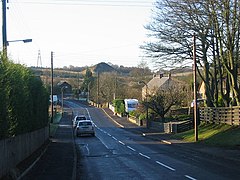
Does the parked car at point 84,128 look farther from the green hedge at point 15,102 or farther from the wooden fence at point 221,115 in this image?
the green hedge at point 15,102

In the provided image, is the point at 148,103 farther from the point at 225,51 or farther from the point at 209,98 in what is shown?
the point at 225,51

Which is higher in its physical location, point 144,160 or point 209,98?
point 209,98

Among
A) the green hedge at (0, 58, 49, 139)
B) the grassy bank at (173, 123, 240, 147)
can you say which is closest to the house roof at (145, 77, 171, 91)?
the grassy bank at (173, 123, 240, 147)

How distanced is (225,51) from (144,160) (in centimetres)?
1814

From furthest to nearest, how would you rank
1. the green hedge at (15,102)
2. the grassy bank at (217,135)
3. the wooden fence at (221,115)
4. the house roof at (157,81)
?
the house roof at (157,81) → the wooden fence at (221,115) → the grassy bank at (217,135) → the green hedge at (15,102)

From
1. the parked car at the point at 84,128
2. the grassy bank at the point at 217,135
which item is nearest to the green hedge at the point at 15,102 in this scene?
the grassy bank at the point at 217,135

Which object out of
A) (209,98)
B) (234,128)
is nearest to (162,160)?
(234,128)

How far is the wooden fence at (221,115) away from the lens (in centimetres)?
3635

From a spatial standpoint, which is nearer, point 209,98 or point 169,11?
point 169,11

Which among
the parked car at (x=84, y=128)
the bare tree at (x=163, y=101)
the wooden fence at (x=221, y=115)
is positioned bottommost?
the parked car at (x=84, y=128)

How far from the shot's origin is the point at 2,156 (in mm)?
14680

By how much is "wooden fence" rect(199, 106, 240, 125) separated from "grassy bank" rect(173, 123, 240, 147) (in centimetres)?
46

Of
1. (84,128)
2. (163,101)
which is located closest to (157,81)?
(163,101)

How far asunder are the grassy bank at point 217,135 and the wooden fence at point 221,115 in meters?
0.46
